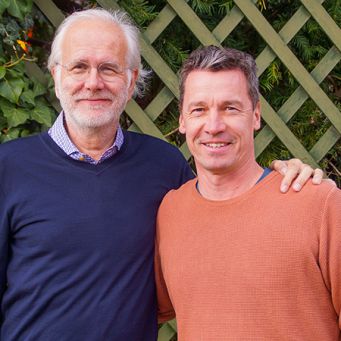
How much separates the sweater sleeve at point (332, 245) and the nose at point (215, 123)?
1.10 ft

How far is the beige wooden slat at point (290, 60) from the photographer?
260 cm

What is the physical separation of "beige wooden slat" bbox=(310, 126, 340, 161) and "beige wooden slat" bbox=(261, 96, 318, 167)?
0.19 ft

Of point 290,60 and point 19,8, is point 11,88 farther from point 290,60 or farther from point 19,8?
point 290,60

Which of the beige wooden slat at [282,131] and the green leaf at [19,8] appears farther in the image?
the beige wooden slat at [282,131]

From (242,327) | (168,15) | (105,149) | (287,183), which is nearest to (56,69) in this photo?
(105,149)

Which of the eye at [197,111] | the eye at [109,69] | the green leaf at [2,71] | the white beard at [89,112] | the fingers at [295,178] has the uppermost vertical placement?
the green leaf at [2,71]

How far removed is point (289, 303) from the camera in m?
1.66

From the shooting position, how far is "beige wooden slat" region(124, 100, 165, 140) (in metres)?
2.58

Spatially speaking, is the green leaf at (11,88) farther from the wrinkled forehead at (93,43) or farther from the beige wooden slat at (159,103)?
the beige wooden slat at (159,103)

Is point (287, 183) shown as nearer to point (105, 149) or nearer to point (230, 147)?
point (230, 147)

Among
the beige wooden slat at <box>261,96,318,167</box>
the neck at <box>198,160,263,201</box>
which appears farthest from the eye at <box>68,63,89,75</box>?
the beige wooden slat at <box>261,96,318,167</box>

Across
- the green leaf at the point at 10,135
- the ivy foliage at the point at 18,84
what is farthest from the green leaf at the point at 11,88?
the green leaf at the point at 10,135

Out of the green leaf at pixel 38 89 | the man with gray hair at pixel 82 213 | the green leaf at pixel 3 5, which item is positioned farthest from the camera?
the green leaf at pixel 38 89

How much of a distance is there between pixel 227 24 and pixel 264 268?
122cm
